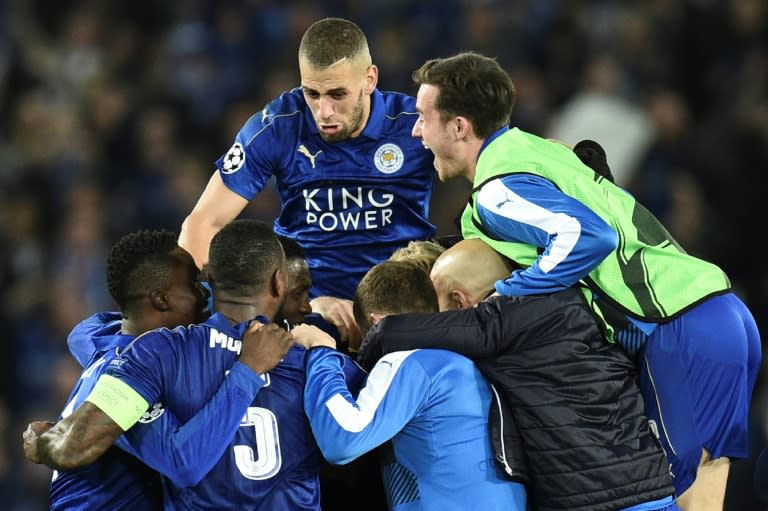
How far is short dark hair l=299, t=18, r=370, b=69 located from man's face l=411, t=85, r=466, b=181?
1.68ft

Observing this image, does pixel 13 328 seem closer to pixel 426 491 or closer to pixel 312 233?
pixel 312 233

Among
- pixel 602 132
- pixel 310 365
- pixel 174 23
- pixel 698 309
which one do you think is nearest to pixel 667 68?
pixel 602 132

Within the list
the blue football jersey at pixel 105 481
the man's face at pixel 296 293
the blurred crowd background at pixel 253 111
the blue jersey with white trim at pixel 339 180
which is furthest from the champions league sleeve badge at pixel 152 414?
the blurred crowd background at pixel 253 111

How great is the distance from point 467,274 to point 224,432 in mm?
972

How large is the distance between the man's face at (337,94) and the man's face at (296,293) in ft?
2.53

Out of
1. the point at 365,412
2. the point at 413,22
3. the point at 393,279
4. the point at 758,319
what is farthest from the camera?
the point at 413,22

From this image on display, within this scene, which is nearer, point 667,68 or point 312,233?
point 312,233

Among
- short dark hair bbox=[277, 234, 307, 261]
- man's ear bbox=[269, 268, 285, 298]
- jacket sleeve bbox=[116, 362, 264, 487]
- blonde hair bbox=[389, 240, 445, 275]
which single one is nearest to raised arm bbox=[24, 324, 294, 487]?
jacket sleeve bbox=[116, 362, 264, 487]

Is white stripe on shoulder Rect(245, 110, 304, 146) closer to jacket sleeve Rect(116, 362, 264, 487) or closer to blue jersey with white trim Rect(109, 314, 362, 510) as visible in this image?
blue jersey with white trim Rect(109, 314, 362, 510)

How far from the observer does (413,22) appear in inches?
356

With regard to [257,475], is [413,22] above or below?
above

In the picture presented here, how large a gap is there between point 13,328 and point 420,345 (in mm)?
5373

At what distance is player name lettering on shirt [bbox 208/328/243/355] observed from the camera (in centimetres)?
353

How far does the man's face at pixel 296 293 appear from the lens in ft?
13.2
